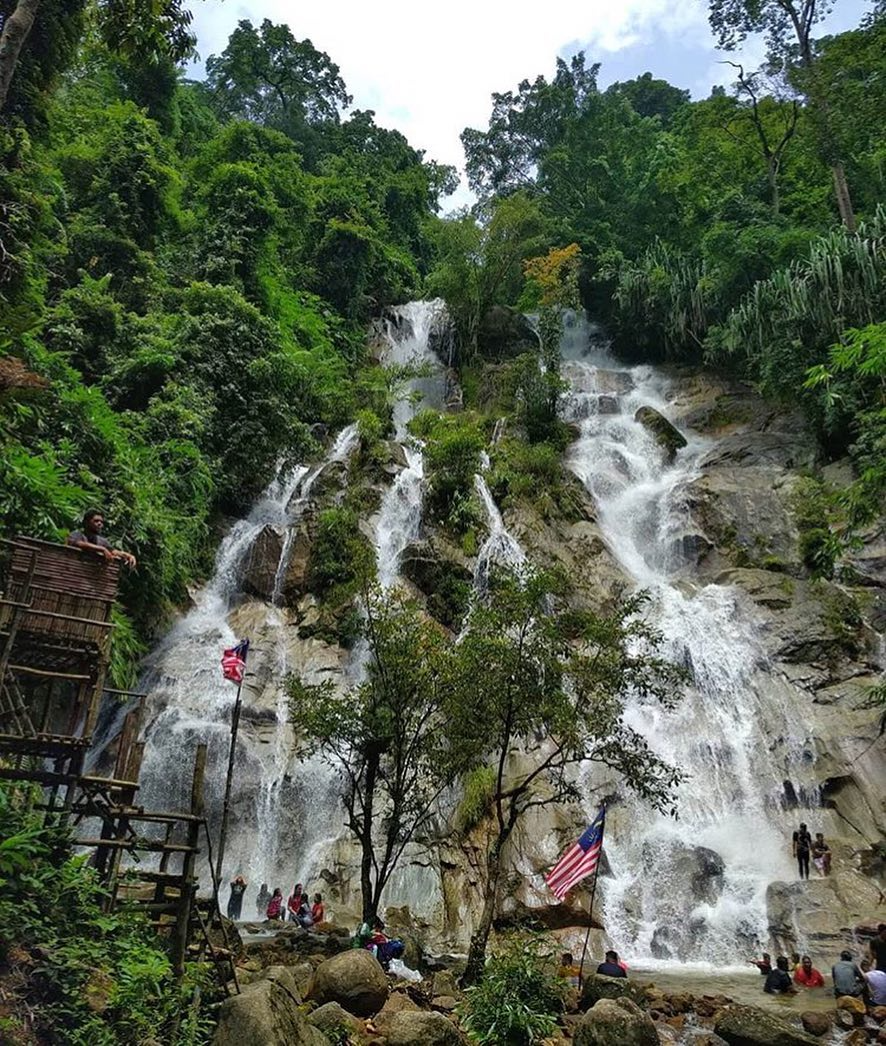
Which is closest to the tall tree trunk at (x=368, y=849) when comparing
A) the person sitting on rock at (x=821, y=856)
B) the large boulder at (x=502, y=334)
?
the person sitting on rock at (x=821, y=856)

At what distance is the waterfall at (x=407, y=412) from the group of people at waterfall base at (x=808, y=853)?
12.0 meters

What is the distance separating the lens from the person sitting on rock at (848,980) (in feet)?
37.8

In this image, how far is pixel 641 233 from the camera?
43.1m

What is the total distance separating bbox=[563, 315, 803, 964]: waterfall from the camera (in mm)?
15188

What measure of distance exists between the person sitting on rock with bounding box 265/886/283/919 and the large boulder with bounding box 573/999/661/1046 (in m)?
8.27

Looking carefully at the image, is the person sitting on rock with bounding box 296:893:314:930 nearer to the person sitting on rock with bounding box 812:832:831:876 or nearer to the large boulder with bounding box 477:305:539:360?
the person sitting on rock with bounding box 812:832:831:876

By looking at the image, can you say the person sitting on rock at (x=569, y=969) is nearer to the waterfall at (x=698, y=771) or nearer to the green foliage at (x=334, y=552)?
the waterfall at (x=698, y=771)

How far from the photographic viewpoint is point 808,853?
1608cm

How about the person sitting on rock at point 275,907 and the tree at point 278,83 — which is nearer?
the person sitting on rock at point 275,907

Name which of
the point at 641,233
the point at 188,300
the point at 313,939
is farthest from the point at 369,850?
the point at 641,233

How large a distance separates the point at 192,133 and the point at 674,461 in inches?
1268

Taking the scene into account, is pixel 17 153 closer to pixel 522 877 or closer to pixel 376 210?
pixel 522 877

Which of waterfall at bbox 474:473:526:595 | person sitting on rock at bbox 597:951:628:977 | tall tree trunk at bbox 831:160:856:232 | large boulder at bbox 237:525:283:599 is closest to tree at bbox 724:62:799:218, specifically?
tall tree trunk at bbox 831:160:856:232

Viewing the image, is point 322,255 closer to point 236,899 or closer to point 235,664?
point 235,664
